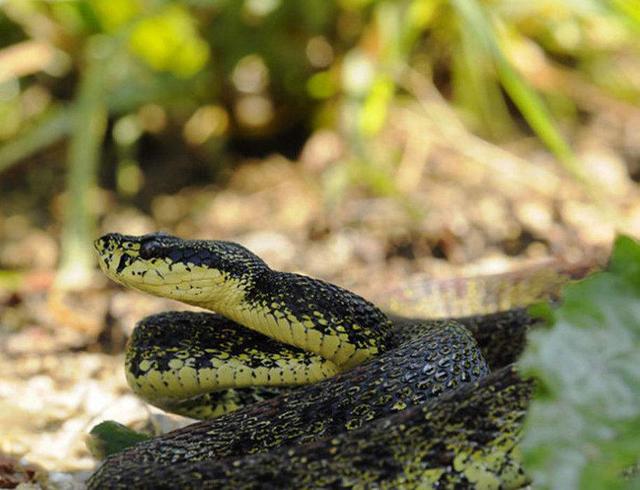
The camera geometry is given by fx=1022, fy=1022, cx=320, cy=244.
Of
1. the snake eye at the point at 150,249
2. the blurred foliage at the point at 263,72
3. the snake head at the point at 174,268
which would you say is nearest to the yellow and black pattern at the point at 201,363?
the snake head at the point at 174,268

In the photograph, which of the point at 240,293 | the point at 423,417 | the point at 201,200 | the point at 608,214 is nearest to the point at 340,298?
the point at 240,293

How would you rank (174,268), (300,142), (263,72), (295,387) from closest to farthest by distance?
1. (174,268)
2. (295,387)
3. (263,72)
4. (300,142)

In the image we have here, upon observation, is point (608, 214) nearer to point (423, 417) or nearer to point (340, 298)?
point (340, 298)

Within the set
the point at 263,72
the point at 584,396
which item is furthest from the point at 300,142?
the point at 584,396

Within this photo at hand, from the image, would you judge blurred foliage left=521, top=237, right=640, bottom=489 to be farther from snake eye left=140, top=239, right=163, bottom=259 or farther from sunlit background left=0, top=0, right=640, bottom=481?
sunlit background left=0, top=0, right=640, bottom=481

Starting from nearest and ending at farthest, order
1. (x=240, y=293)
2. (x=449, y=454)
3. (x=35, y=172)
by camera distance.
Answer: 1. (x=449, y=454)
2. (x=240, y=293)
3. (x=35, y=172)

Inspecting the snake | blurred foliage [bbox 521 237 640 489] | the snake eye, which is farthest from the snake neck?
blurred foliage [bbox 521 237 640 489]

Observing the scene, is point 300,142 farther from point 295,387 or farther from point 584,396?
point 584,396
